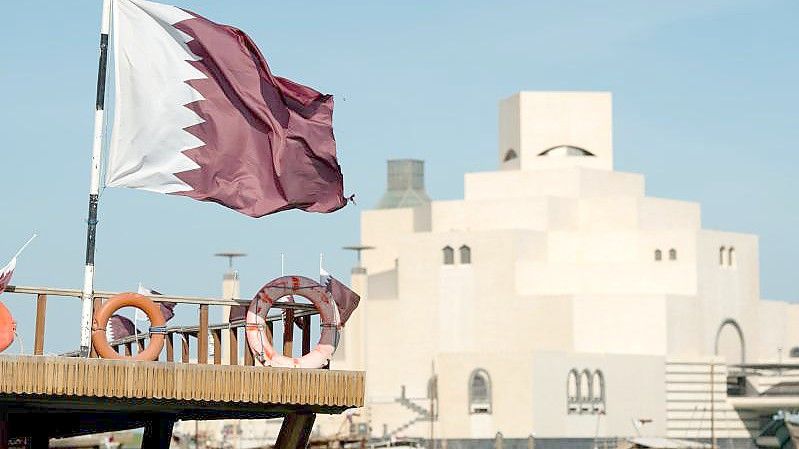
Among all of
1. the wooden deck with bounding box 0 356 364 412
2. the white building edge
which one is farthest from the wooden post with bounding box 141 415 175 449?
the white building edge

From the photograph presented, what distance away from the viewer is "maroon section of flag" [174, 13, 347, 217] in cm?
2106

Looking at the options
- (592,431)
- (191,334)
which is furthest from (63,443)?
(191,334)

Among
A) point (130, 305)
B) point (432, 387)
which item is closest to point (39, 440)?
point (130, 305)

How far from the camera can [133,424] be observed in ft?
87.6

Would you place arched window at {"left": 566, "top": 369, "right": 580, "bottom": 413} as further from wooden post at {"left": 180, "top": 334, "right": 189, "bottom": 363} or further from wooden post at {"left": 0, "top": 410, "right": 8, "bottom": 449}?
wooden post at {"left": 0, "top": 410, "right": 8, "bottom": 449}

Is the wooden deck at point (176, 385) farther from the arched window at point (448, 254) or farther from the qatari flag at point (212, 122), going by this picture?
the arched window at point (448, 254)

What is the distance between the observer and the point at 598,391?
83938 millimetres

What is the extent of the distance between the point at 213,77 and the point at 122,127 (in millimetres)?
1432

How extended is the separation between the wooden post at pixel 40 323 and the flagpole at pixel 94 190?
0.48 m

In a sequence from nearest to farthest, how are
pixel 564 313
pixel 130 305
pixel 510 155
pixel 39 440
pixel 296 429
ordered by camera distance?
pixel 130 305 < pixel 296 429 < pixel 39 440 < pixel 564 313 < pixel 510 155

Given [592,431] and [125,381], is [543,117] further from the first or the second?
[125,381]

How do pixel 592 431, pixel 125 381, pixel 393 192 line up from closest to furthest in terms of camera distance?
pixel 125 381 < pixel 592 431 < pixel 393 192

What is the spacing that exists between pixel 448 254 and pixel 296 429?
6864cm

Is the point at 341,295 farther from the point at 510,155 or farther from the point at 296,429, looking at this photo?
the point at 510,155
